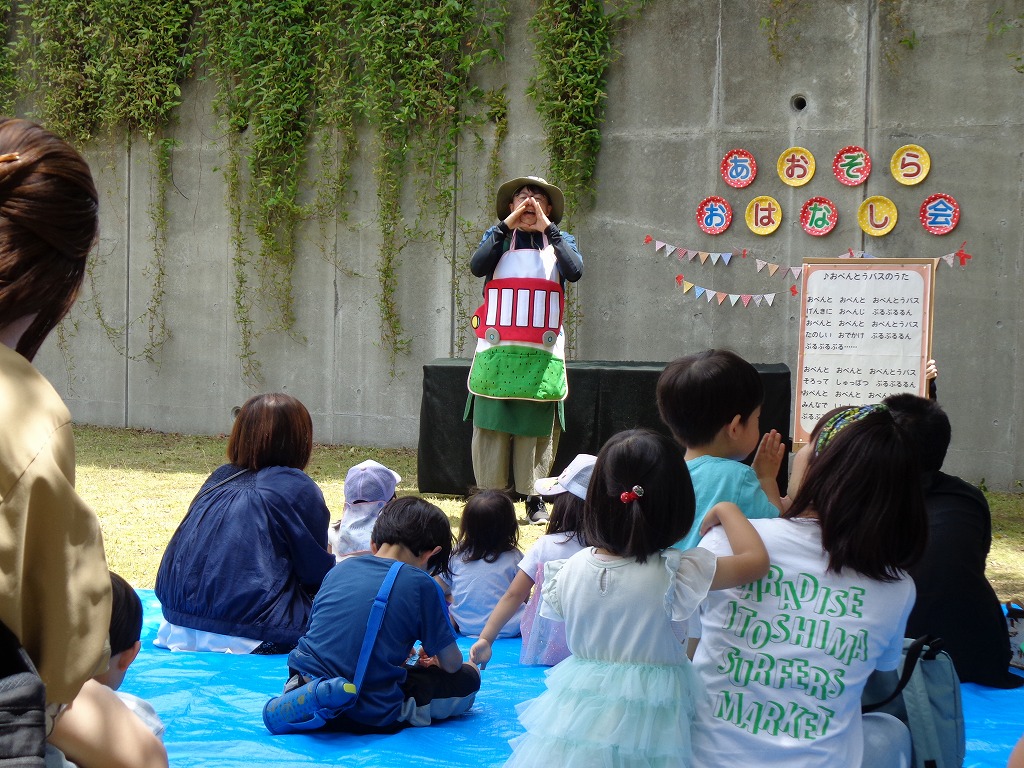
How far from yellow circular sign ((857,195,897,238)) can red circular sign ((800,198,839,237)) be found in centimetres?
16

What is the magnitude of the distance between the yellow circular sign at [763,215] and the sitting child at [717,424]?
15.8ft

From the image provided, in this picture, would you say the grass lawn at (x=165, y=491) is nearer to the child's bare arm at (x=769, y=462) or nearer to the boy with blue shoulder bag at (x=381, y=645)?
the boy with blue shoulder bag at (x=381, y=645)

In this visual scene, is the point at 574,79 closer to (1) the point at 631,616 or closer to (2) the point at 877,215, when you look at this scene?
(2) the point at 877,215

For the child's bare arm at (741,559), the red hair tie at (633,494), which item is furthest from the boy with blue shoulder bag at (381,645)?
the child's bare arm at (741,559)

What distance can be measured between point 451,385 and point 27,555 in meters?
5.14

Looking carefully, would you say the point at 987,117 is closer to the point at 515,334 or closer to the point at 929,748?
the point at 515,334

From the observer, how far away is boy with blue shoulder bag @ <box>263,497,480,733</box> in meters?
2.52

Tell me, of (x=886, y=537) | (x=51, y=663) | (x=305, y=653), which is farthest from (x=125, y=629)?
(x=886, y=537)

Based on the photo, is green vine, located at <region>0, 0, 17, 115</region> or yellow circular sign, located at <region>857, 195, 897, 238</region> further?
green vine, located at <region>0, 0, 17, 115</region>

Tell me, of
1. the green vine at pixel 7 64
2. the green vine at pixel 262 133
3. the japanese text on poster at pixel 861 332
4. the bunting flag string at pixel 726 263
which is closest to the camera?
the japanese text on poster at pixel 861 332

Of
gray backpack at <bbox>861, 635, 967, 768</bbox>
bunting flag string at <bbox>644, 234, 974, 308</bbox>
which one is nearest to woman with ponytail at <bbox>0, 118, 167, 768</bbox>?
gray backpack at <bbox>861, 635, 967, 768</bbox>

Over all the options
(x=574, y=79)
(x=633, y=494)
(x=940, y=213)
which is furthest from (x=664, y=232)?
(x=633, y=494)

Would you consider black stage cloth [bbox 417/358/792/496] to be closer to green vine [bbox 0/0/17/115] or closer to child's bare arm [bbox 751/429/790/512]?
child's bare arm [bbox 751/429/790/512]

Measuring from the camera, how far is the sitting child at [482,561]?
11.3 feet
